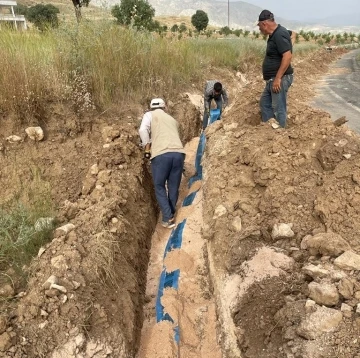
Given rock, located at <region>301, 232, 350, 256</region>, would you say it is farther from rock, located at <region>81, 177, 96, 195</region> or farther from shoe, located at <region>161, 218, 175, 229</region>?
rock, located at <region>81, 177, 96, 195</region>

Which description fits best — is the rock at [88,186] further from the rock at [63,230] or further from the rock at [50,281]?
the rock at [50,281]

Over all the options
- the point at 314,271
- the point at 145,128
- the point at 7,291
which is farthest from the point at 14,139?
the point at 314,271

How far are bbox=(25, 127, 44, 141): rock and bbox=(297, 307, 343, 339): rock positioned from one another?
386cm

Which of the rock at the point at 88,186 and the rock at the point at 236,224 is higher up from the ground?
the rock at the point at 88,186

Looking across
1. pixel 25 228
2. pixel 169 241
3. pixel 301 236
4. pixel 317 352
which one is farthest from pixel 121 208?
pixel 317 352

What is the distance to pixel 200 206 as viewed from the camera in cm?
484

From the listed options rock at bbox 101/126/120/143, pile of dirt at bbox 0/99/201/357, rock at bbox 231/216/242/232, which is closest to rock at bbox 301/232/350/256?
rock at bbox 231/216/242/232

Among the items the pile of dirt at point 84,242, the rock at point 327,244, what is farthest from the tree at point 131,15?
the rock at point 327,244

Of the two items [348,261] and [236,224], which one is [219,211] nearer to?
[236,224]

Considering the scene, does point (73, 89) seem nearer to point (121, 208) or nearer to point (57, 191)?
point (57, 191)

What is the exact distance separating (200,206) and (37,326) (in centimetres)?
265

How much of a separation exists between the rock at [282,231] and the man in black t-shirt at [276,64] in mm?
2216

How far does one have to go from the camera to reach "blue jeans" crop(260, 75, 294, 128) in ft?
16.1

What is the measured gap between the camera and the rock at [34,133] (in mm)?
4773
